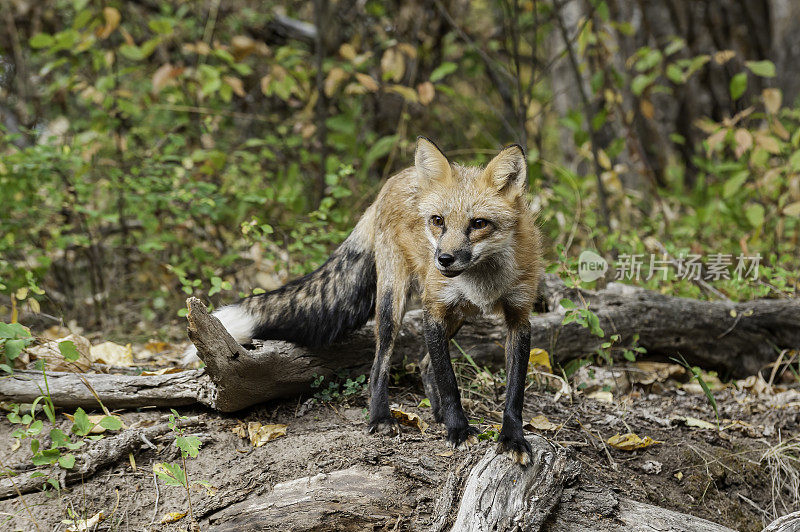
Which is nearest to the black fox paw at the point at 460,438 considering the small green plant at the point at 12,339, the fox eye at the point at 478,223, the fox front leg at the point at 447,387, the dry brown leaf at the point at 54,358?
the fox front leg at the point at 447,387

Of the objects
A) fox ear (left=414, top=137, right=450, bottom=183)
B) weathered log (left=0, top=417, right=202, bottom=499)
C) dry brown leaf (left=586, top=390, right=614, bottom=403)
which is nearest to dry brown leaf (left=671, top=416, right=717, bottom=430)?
dry brown leaf (left=586, top=390, right=614, bottom=403)

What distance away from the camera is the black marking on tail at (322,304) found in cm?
415

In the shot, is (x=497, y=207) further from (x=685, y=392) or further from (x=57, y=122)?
(x=57, y=122)

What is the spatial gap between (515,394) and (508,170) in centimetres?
119

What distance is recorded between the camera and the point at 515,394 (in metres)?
3.38

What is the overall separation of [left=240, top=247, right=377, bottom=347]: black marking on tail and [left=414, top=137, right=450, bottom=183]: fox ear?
2.95 feet

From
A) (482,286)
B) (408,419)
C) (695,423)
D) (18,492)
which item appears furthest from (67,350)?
(695,423)

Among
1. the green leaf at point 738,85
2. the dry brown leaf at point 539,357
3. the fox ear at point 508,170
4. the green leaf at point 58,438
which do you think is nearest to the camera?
the green leaf at point 58,438

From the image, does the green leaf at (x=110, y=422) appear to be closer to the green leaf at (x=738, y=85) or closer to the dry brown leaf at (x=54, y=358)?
the dry brown leaf at (x=54, y=358)

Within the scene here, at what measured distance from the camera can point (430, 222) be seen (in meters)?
3.39

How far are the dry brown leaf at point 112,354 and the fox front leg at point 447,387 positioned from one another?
2355 millimetres

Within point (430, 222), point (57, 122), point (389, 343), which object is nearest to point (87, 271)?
point (57, 122)

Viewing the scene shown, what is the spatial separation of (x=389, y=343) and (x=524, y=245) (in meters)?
1.04

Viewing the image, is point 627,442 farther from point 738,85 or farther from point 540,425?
point 738,85
